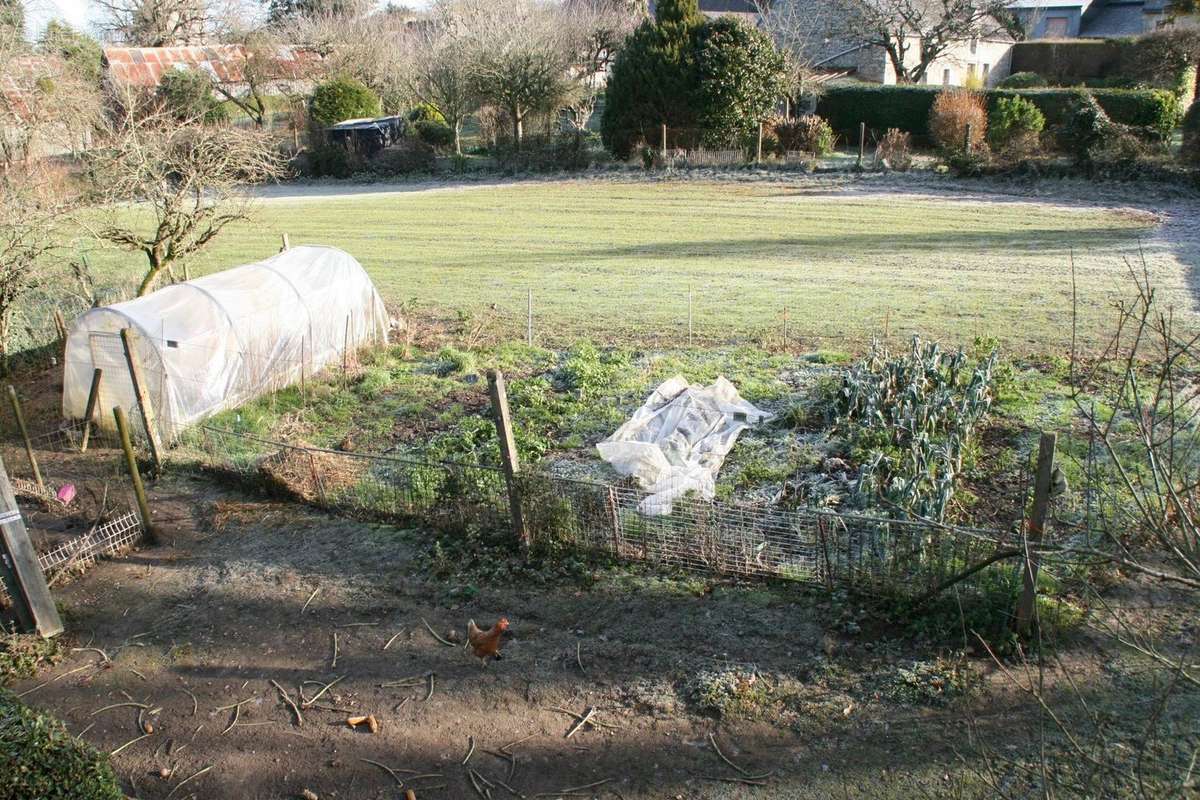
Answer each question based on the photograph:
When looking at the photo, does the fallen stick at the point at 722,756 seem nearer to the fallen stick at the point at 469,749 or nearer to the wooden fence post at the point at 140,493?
the fallen stick at the point at 469,749

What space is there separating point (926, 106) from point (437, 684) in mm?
33559

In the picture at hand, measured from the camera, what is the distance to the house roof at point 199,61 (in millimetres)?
42844

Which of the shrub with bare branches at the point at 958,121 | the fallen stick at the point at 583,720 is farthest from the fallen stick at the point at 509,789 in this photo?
the shrub with bare branches at the point at 958,121

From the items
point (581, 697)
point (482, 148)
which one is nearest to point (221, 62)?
point (482, 148)

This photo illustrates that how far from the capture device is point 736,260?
19.0 metres

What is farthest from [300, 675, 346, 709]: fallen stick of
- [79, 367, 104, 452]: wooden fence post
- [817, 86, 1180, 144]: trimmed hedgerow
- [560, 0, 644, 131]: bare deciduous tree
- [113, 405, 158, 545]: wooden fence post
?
[560, 0, 644, 131]: bare deciduous tree

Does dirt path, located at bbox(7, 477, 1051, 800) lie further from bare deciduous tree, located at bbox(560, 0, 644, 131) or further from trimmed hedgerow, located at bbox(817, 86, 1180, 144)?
bare deciduous tree, located at bbox(560, 0, 644, 131)

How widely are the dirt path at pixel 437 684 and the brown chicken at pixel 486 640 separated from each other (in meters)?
0.10

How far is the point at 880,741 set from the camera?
→ 195 inches

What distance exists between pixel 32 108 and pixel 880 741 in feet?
66.8

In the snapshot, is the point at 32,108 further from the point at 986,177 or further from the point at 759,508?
the point at 986,177

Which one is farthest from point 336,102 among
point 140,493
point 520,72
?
point 140,493

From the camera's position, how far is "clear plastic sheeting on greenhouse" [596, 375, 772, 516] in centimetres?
833

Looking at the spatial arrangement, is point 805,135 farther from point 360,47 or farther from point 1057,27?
point 1057,27
